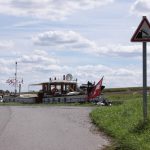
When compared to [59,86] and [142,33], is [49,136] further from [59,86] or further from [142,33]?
[59,86]

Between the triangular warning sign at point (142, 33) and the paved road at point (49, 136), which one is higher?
the triangular warning sign at point (142, 33)

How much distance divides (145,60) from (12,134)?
463 cm

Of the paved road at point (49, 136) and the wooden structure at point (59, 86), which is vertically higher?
the wooden structure at point (59, 86)

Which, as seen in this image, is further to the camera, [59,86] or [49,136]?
[59,86]

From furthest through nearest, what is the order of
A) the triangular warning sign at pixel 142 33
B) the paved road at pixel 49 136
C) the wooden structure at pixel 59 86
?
the wooden structure at pixel 59 86 < the triangular warning sign at pixel 142 33 < the paved road at pixel 49 136

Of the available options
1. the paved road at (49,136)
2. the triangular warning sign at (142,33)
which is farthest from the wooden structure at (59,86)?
the triangular warning sign at (142,33)

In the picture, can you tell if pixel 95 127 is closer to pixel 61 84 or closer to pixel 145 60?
pixel 145 60

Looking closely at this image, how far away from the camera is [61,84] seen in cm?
5525

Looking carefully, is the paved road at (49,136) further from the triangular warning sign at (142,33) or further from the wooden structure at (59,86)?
the wooden structure at (59,86)

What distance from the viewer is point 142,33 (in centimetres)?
1527

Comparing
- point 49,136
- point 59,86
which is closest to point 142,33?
point 49,136

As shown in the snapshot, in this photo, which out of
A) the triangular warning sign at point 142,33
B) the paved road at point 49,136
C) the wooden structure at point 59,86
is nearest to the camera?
the paved road at point 49,136

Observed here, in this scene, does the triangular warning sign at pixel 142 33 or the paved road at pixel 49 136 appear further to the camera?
the triangular warning sign at pixel 142 33

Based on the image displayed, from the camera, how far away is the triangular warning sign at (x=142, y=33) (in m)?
15.2
